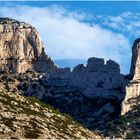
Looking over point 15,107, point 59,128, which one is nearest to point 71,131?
point 59,128

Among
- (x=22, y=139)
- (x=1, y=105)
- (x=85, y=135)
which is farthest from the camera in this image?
(x=85, y=135)

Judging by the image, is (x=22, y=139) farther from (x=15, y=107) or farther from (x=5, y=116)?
(x=15, y=107)

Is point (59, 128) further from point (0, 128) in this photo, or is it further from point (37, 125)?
point (0, 128)

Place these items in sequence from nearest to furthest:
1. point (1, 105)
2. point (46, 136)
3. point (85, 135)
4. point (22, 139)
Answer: point (22, 139), point (46, 136), point (1, 105), point (85, 135)

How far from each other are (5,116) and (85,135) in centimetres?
1585

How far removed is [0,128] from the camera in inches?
3169

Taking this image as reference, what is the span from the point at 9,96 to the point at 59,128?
35.5ft

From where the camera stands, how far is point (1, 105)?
91562 millimetres

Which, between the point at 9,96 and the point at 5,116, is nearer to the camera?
the point at 5,116

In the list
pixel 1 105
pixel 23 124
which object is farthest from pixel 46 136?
pixel 1 105

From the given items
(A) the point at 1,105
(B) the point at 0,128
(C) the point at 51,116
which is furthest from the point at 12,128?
(C) the point at 51,116

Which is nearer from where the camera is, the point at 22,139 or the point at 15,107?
the point at 22,139

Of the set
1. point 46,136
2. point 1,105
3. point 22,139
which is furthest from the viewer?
point 1,105

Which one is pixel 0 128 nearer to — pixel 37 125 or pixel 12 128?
pixel 12 128
